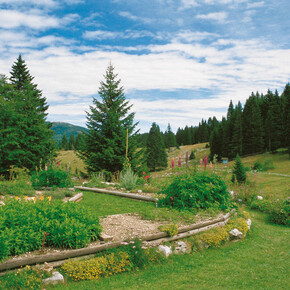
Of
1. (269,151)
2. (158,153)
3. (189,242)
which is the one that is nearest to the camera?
(189,242)

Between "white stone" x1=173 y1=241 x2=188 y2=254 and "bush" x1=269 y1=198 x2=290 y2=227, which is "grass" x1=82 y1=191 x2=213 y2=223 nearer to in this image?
"white stone" x1=173 y1=241 x2=188 y2=254

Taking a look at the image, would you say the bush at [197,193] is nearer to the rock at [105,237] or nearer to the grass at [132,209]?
the grass at [132,209]

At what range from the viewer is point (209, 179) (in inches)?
268

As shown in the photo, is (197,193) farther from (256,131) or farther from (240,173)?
(256,131)

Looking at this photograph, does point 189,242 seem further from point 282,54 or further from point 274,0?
point 282,54

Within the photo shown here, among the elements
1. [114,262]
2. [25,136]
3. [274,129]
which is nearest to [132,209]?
[114,262]

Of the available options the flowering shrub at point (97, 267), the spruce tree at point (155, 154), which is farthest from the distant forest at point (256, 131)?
the flowering shrub at point (97, 267)

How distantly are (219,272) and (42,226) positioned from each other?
9.75 ft

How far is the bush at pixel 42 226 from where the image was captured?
3654mm

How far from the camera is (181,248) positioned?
4672 millimetres

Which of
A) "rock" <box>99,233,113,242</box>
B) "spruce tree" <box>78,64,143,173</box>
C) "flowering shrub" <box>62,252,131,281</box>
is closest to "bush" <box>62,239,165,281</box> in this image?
"flowering shrub" <box>62,252,131,281</box>

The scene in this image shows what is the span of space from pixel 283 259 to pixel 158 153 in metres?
48.8

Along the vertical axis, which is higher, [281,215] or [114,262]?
[114,262]

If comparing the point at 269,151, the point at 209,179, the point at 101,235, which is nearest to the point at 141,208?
the point at 209,179
